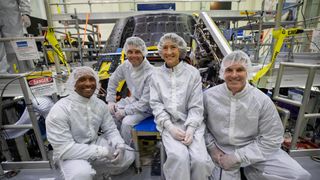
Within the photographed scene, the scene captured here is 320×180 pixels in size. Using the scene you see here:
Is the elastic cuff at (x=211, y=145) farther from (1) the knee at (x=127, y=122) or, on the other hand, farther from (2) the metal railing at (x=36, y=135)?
(2) the metal railing at (x=36, y=135)

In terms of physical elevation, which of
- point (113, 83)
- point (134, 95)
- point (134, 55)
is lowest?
point (134, 95)

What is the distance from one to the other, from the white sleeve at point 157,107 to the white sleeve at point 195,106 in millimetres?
172

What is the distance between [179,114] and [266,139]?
0.61 m

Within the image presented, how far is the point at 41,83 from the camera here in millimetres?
1518

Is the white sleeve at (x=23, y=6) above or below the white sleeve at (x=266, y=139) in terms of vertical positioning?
above

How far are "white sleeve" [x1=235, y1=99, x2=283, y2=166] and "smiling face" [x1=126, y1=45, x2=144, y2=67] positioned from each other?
43.6 inches

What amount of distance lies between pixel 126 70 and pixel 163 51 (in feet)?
1.93

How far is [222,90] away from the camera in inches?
48.0

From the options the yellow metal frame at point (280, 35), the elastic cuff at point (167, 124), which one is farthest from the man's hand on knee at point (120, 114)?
the yellow metal frame at point (280, 35)

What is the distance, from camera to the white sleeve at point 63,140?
1129mm

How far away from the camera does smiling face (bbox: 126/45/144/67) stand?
1597 mm

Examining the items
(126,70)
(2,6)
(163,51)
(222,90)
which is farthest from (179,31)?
(2,6)

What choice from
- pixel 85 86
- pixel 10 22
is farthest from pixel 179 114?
pixel 10 22

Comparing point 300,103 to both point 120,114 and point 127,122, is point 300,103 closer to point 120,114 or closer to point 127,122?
point 127,122
